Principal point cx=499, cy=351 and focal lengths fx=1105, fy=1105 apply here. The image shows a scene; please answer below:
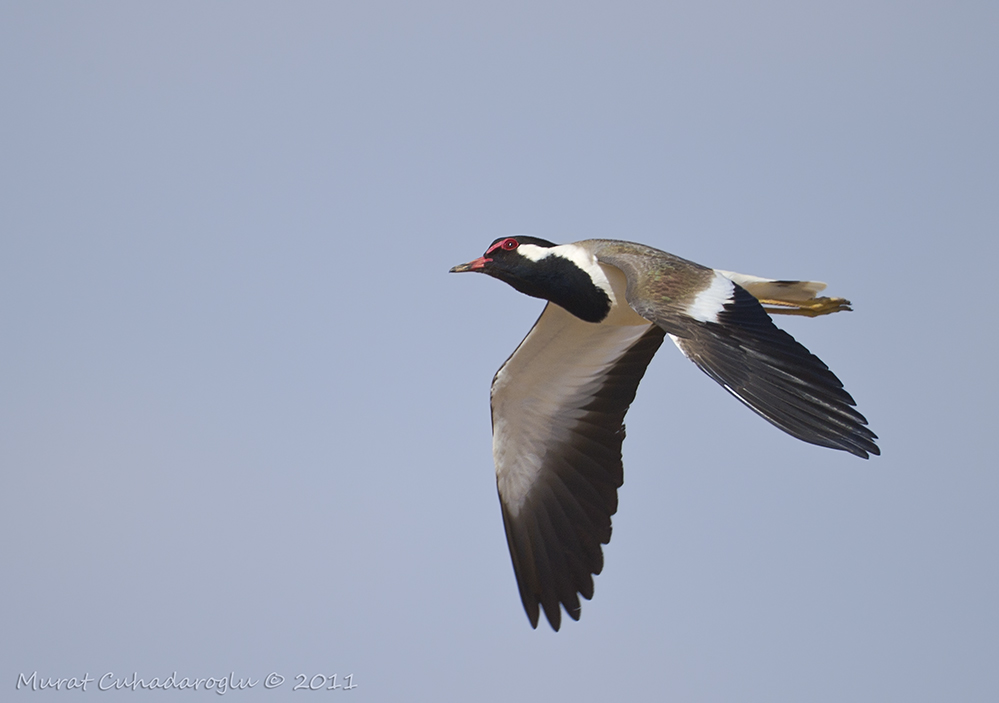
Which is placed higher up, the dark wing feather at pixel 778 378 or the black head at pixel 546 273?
the black head at pixel 546 273

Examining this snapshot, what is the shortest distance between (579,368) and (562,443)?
75 centimetres

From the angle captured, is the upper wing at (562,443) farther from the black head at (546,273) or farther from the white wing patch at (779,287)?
the white wing patch at (779,287)

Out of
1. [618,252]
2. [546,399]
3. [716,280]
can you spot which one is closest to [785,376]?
[716,280]

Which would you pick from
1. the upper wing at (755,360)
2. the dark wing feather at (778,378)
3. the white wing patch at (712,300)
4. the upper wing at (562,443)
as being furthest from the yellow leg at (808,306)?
the dark wing feather at (778,378)

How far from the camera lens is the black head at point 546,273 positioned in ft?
31.6

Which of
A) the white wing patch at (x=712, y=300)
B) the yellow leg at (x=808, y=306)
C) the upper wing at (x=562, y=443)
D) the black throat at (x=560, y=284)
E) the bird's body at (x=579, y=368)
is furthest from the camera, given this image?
the upper wing at (x=562, y=443)

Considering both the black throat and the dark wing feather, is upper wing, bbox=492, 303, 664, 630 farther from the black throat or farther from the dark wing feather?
the dark wing feather

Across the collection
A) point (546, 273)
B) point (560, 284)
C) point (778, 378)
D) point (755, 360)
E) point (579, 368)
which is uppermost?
point (546, 273)

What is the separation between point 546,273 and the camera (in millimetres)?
9688

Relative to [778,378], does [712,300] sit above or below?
above

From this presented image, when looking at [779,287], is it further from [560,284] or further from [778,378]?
[778,378]

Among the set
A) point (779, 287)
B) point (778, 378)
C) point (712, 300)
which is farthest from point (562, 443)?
point (778, 378)

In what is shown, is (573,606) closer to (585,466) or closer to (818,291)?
(585,466)

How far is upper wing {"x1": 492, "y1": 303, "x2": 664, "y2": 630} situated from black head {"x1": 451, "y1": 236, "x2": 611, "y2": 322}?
1.92 feet
